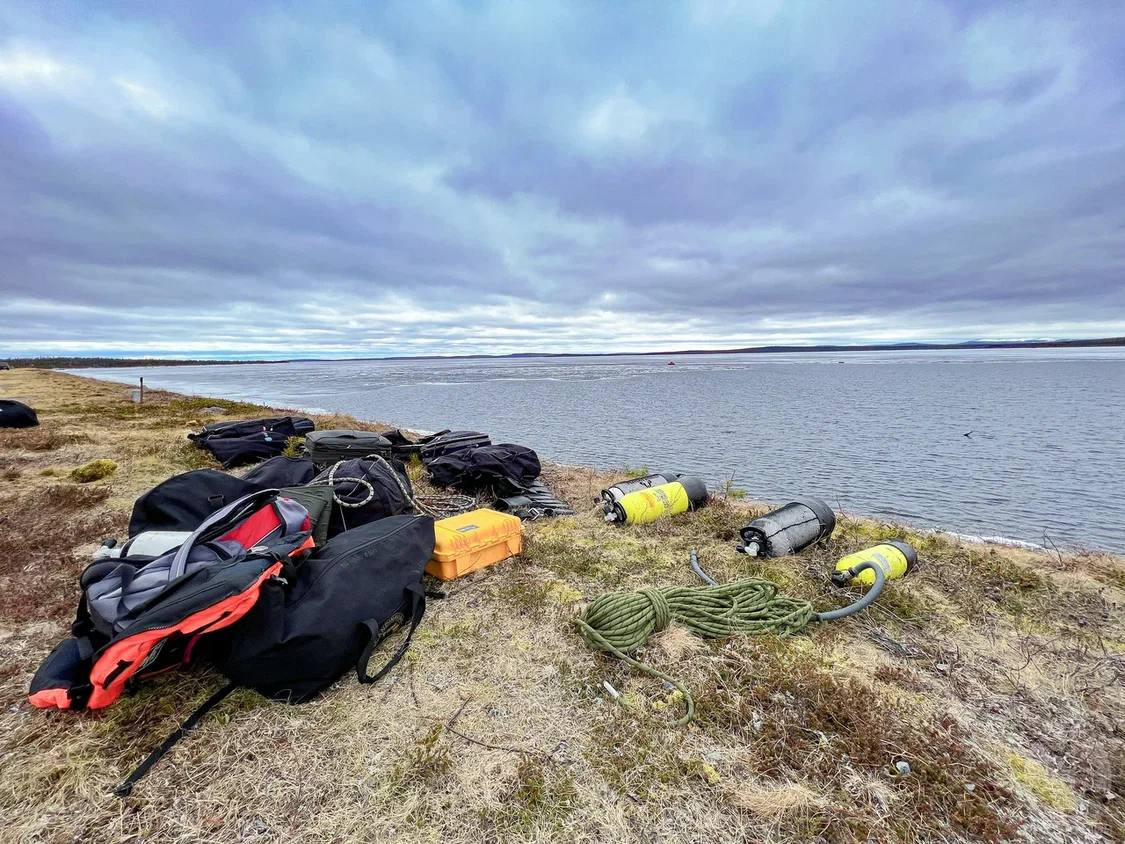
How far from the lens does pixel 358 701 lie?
2869 mm

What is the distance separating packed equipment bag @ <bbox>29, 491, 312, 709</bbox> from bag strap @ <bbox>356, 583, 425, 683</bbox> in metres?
0.65

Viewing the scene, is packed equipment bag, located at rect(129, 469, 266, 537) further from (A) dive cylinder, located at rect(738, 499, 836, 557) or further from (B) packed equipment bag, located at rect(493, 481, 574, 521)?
(A) dive cylinder, located at rect(738, 499, 836, 557)

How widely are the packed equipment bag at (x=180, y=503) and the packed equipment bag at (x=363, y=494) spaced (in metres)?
0.78

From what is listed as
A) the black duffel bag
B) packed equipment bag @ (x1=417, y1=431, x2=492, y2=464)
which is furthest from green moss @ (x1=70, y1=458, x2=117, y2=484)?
the black duffel bag

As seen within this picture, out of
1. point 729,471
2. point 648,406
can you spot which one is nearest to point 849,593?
point 729,471

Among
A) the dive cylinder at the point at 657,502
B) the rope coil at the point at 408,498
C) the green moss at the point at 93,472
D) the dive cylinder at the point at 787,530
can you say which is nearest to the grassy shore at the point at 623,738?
the dive cylinder at the point at 787,530

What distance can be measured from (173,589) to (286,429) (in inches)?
324

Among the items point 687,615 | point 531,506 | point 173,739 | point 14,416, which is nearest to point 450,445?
point 531,506

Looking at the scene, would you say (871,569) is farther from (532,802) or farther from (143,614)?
(143,614)

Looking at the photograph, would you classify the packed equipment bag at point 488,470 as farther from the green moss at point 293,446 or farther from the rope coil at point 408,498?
the green moss at point 293,446

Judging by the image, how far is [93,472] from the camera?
7.46 m

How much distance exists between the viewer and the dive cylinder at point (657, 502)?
235 inches

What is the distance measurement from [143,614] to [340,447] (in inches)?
197

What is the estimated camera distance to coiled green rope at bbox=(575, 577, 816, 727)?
3.41m
